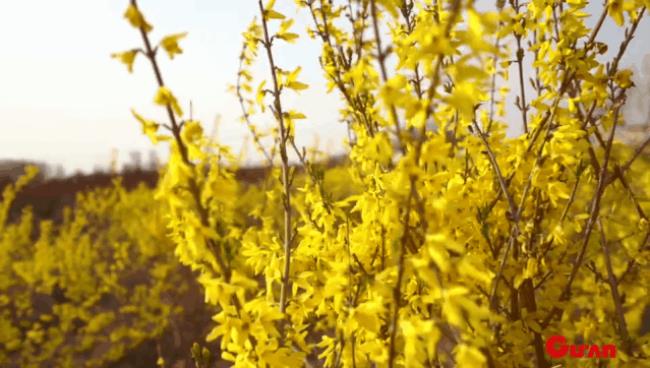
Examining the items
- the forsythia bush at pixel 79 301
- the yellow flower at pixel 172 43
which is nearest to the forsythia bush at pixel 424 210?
the yellow flower at pixel 172 43

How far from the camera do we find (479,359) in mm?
1021

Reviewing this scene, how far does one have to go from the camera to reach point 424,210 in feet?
3.63

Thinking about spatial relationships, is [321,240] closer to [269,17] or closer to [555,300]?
[269,17]

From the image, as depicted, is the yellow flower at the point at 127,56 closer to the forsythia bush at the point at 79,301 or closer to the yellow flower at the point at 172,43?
the yellow flower at the point at 172,43

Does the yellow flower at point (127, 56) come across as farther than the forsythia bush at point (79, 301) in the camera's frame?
No

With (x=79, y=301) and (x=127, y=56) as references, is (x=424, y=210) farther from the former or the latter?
(x=79, y=301)

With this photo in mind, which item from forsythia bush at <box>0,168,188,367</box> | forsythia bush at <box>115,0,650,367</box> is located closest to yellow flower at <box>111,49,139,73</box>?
forsythia bush at <box>115,0,650,367</box>

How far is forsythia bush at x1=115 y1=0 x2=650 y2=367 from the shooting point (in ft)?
3.59

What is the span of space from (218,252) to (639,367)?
5.86 feet

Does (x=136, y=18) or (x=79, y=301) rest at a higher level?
(x=136, y=18)

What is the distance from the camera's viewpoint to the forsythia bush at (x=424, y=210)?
1.10m

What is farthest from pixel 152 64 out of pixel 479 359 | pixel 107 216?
pixel 107 216

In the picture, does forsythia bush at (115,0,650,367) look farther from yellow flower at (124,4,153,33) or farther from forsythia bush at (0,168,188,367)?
forsythia bush at (0,168,188,367)

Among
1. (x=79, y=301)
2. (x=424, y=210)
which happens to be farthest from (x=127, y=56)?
(x=79, y=301)
